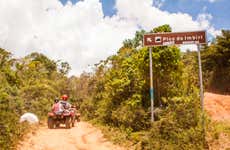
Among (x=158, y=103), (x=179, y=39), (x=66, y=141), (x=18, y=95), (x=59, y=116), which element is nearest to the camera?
(x=179, y=39)

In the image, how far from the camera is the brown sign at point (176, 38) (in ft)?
35.8

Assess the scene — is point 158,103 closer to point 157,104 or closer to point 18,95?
point 157,104

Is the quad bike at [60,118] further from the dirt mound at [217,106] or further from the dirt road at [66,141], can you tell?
the dirt mound at [217,106]

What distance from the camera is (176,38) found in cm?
1118

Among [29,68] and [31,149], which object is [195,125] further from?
[29,68]

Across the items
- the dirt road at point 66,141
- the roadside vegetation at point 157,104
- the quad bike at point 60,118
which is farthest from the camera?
the quad bike at point 60,118

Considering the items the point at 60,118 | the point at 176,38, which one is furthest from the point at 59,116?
the point at 176,38

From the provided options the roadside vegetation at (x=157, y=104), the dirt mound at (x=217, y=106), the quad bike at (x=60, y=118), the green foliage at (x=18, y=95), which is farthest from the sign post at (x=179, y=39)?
the dirt mound at (x=217, y=106)

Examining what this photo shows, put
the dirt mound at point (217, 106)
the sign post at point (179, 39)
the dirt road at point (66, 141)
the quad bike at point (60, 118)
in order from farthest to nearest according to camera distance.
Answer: the dirt mound at point (217, 106) < the quad bike at point (60, 118) < the dirt road at point (66, 141) < the sign post at point (179, 39)

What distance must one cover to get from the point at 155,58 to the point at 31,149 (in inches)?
254

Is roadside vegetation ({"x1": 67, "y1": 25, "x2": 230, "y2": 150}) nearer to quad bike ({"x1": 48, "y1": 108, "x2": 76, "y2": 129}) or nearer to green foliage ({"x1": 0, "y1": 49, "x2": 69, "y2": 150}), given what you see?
quad bike ({"x1": 48, "y1": 108, "x2": 76, "y2": 129})

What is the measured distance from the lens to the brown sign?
10898 millimetres

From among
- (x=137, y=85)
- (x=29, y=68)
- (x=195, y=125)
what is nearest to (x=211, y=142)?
(x=195, y=125)

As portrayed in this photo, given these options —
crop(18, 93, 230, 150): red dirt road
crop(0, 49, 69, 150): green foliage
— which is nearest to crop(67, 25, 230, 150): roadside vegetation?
crop(18, 93, 230, 150): red dirt road
